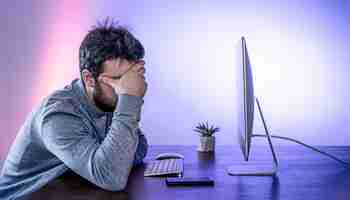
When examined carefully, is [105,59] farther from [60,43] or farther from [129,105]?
[60,43]

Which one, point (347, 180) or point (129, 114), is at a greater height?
point (129, 114)

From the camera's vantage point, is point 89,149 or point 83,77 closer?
point 89,149

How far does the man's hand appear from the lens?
1.25 metres

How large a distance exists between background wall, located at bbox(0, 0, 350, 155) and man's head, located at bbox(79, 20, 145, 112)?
5.15 feet

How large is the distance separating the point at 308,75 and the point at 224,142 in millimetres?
785

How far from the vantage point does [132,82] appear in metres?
1.26

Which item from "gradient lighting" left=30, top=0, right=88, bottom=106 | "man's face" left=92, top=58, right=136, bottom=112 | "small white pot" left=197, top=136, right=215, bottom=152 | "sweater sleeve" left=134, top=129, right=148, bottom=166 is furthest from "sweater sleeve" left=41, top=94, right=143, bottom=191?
"gradient lighting" left=30, top=0, right=88, bottom=106

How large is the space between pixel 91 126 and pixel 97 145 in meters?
0.17

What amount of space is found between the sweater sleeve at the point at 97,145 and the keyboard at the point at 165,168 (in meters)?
0.17

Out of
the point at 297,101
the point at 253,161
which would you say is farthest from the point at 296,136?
the point at 253,161

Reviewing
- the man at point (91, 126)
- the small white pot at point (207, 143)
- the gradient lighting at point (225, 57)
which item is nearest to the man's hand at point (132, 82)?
the man at point (91, 126)

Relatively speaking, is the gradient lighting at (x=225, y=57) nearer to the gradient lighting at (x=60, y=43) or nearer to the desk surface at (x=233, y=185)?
the gradient lighting at (x=60, y=43)

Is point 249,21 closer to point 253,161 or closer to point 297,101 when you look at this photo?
point 297,101

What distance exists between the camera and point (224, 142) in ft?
9.83
